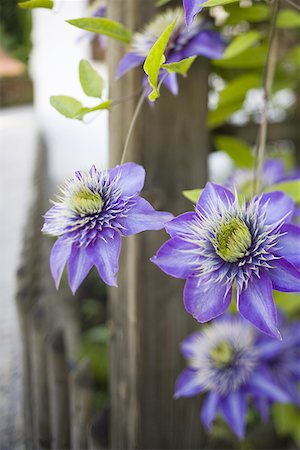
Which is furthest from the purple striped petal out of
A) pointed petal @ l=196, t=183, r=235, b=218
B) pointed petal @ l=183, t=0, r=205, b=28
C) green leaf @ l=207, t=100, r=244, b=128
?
green leaf @ l=207, t=100, r=244, b=128

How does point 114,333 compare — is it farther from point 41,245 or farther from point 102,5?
point 41,245

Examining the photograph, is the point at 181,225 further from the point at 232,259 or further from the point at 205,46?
the point at 205,46

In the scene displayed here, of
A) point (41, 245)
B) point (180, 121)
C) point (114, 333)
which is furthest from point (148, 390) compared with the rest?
point (41, 245)

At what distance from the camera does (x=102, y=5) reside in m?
0.68

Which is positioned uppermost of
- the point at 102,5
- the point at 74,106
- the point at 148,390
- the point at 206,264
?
the point at 102,5

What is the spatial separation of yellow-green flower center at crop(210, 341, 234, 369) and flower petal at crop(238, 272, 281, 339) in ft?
1.22

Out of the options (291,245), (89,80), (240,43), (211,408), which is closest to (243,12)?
(240,43)

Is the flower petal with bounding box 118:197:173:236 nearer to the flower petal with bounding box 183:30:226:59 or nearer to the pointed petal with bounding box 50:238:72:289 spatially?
the pointed petal with bounding box 50:238:72:289

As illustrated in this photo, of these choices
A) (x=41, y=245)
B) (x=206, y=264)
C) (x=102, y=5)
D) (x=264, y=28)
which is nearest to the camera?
(x=206, y=264)

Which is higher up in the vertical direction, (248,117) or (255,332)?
(248,117)

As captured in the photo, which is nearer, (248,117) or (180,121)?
(180,121)

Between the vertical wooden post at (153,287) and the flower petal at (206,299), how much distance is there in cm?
35

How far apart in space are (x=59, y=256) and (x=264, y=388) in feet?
1.42

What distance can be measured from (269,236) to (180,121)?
44 centimetres
